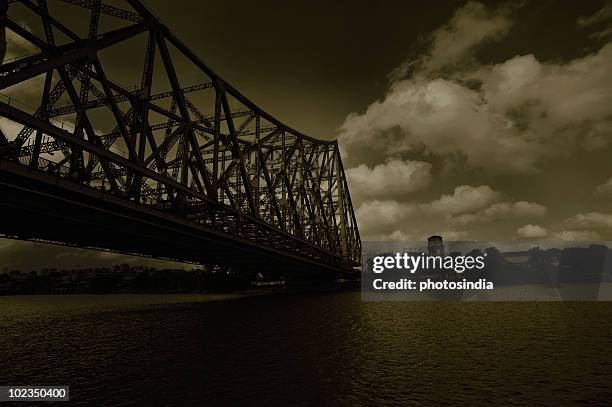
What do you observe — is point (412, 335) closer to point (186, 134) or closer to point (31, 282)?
point (186, 134)

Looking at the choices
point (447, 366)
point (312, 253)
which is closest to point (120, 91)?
point (447, 366)

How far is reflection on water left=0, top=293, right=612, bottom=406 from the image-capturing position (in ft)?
43.7

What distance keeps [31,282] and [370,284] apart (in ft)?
508

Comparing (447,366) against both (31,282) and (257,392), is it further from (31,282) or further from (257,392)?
(31,282)

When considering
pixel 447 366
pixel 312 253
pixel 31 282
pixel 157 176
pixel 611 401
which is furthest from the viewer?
pixel 31 282

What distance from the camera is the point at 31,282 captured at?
18262 cm

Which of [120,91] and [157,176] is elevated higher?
[120,91]

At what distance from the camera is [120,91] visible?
129ft

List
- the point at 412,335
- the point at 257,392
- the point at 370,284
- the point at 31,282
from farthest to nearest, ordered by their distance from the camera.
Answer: the point at 31,282 → the point at 370,284 → the point at 412,335 → the point at 257,392

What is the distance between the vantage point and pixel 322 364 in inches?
696

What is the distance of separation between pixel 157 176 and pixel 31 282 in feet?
633

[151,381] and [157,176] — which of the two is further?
[157,176]

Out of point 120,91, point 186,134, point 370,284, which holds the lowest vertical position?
point 370,284

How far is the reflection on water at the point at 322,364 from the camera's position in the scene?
1332cm
